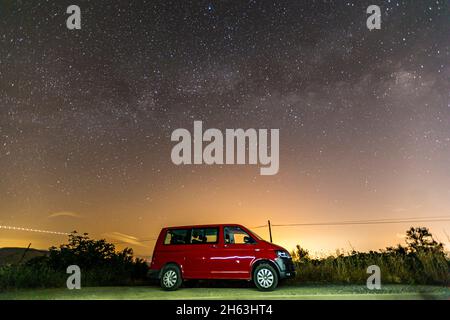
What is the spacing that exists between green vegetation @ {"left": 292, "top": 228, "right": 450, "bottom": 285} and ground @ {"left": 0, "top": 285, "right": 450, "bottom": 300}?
58.0 inches

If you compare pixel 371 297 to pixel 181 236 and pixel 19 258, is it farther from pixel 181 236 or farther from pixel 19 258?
pixel 19 258

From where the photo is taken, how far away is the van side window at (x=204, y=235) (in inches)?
527

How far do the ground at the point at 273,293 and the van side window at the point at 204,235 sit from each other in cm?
143

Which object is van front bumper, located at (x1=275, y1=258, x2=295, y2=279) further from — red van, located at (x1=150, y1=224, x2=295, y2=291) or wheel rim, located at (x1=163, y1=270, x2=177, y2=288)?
wheel rim, located at (x1=163, y1=270, x2=177, y2=288)

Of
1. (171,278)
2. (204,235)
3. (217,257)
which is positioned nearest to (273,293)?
(217,257)

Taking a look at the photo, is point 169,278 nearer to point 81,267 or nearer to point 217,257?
point 217,257

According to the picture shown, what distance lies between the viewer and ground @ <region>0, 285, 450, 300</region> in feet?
36.3

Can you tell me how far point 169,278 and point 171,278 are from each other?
0.20ft

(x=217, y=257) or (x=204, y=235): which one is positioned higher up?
(x=204, y=235)

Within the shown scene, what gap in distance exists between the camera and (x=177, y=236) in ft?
45.6

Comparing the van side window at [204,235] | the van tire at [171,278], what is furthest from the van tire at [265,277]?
the van tire at [171,278]

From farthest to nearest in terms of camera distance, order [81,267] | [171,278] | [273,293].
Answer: [81,267], [171,278], [273,293]
